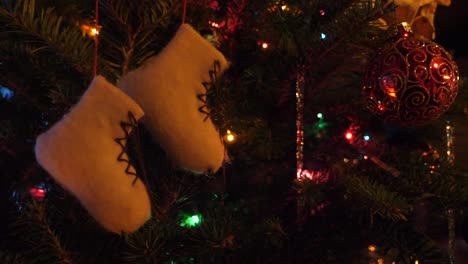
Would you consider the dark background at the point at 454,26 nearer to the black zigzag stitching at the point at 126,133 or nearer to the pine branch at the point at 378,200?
the pine branch at the point at 378,200

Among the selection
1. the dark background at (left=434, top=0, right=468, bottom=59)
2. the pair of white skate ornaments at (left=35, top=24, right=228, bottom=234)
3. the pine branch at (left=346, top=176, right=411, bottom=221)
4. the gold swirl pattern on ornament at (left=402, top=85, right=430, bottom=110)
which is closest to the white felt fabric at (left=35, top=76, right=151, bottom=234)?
the pair of white skate ornaments at (left=35, top=24, right=228, bottom=234)

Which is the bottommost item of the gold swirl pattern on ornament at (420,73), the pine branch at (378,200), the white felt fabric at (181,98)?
the white felt fabric at (181,98)

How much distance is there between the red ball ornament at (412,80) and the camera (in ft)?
1.79

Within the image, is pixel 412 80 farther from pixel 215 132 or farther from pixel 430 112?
pixel 215 132

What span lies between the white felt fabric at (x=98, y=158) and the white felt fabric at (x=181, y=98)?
34mm

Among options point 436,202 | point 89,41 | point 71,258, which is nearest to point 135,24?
point 89,41

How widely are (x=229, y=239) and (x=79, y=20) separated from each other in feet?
1.37

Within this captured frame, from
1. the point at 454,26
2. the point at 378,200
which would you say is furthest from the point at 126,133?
the point at 454,26

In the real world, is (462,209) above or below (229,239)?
above

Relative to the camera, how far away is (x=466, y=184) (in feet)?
1.80

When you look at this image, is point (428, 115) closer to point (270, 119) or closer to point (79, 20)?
point (270, 119)

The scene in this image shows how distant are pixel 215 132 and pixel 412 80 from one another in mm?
265

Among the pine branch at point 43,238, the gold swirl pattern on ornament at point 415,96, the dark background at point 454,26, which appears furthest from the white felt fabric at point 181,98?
the dark background at point 454,26

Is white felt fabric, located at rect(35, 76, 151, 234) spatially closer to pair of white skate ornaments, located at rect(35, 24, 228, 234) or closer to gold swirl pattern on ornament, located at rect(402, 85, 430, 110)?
pair of white skate ornaments, located at rect(35, 24, 228, 234)
